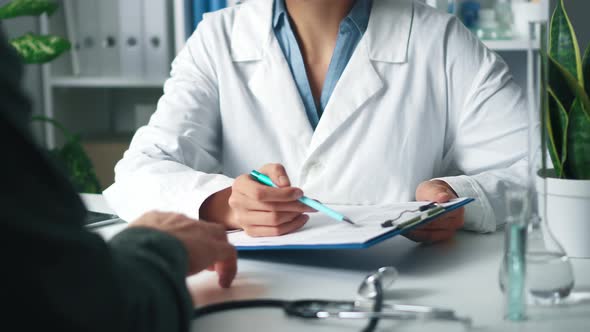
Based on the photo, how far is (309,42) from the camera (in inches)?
60.7

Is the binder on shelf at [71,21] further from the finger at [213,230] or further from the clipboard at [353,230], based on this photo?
the finger at [213,230]

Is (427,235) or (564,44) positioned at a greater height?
(564,44)

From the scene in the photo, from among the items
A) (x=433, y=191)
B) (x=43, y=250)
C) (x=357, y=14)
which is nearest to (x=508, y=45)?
(x=357, y=14)

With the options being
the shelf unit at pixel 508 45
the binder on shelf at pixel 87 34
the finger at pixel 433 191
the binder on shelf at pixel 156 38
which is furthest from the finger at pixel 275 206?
the binder on shelf at pixel 87 34

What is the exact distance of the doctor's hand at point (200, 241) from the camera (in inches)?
30.7

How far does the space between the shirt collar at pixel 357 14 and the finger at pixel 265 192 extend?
56 cm

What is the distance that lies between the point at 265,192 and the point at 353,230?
0.54 feet

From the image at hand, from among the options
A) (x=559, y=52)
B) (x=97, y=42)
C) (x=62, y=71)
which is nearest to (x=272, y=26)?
(x=559, y=52)

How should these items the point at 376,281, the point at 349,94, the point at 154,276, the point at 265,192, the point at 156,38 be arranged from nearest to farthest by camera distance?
the point at 154,276
the point at 376,281
the point at 265,192
the point at 349,94
the point at 156,38

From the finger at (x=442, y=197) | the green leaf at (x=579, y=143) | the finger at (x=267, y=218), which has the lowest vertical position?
the finger at (x=267, y=218)

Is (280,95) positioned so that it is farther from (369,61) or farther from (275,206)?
(275,206)

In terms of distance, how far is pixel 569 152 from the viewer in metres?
0.96

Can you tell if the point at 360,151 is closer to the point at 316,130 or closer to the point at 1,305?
the point at 316,130

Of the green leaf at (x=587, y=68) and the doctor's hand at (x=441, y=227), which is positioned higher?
the green leaf at (x=587, y=68)
